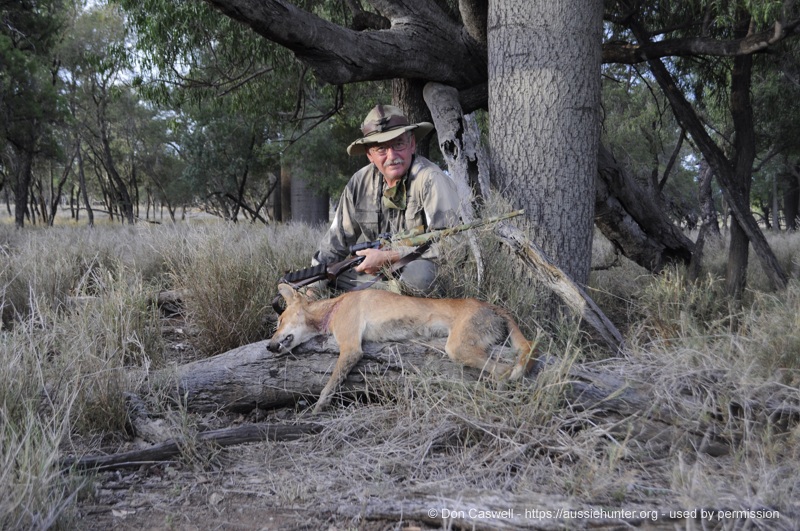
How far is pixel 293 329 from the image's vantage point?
156 inches

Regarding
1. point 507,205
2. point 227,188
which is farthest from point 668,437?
point 227,188

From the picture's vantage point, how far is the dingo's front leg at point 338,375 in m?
3.76

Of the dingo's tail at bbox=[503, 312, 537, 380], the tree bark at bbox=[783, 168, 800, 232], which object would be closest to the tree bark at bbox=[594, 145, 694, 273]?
the dingo's tail at bbox=[503, 312, 537, 380]

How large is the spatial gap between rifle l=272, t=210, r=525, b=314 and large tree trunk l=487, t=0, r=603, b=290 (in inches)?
31.3

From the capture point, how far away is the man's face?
5051mm

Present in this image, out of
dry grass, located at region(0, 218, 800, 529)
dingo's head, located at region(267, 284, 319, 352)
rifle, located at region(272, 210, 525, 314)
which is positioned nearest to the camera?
dry grass, located at region(0, 218, 800, 529)

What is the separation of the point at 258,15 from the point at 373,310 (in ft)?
9.01

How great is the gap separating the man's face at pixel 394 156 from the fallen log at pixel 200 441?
2373 millimetres

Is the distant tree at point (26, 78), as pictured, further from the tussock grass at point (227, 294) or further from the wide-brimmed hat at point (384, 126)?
the wide-brimmed hat at point (384, 126)

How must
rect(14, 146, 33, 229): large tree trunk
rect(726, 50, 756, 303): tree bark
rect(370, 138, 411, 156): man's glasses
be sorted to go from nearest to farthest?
rect(370, 138, 411, 156): man's glasses < rect(726, 50, 756, 303): tree bark < rect(14, 146, 33, 229): large tree trunk

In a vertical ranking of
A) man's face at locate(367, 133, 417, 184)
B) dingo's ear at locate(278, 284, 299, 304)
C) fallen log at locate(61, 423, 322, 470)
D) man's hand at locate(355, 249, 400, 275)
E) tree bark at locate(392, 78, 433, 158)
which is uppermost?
tree bark at locate(392, 78, 433, 158)

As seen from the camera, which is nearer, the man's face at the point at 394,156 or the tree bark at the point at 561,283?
the tree bark at the point at 561,283

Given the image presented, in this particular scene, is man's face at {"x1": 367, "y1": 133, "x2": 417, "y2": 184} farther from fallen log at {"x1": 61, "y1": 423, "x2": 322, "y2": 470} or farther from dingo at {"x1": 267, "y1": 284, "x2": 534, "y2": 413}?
fallen log at {"x1": 61, "y1": 423, "x2": 322, "y2": 470}

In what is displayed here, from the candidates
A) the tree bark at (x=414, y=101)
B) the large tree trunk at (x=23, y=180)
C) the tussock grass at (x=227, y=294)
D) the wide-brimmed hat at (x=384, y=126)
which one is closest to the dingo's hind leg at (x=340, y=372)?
the tussock grass at (x=227, y=294)
